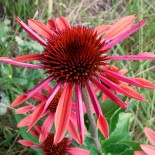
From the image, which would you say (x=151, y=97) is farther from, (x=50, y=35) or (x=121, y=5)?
(x=50, y=35)

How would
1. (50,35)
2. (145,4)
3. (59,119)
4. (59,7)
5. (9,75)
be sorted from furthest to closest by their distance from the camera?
1. (145,4)
2. (59,7)
3. (9,75)
4. (50,35)
5. (59,119)

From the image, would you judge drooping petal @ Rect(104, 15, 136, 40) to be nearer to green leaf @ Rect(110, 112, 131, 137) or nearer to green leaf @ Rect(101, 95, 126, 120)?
green leaf @ Rect(101, 95, 126, 120)

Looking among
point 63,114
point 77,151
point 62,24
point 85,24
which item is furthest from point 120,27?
point 85,24

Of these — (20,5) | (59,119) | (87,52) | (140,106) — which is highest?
(20,5)

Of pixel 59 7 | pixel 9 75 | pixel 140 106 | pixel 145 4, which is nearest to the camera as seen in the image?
pixel 9 75

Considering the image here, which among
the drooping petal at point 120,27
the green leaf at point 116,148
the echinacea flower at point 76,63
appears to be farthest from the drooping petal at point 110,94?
the green leaf at point 116,148

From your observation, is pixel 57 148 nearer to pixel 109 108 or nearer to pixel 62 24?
pixel 109 108

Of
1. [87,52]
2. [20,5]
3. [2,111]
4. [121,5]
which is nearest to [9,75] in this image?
[2,111]
